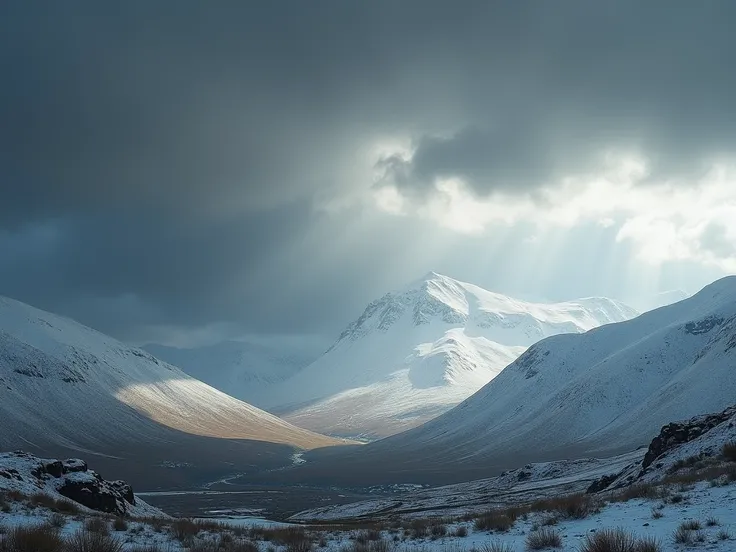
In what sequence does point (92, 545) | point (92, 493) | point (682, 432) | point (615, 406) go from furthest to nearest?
1. point (615, 406)
2. point (682, 432)
3. point (92, 493)
4. point (92, 545)

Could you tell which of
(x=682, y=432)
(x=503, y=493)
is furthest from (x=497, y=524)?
(x=503, y=493)

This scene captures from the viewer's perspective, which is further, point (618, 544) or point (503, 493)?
point (503, 493)

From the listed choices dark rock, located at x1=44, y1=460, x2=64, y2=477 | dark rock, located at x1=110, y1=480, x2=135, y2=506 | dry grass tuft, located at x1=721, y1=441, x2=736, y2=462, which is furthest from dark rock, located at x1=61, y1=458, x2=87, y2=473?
dry grass tuft, located at x1=721, y1=441, x2=736, y2=462

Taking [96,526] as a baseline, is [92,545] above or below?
above

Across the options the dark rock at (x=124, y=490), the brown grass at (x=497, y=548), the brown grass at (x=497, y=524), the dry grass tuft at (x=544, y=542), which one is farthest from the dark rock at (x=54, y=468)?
the dry grass tuft at (x=544, y=542)

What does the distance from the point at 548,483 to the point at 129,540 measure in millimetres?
60587

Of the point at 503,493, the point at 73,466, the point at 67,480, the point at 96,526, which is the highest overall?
the point at 73,466

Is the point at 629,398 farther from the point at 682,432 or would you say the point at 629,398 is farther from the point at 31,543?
the point at 31,543

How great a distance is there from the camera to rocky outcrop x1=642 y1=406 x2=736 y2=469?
3962 cm

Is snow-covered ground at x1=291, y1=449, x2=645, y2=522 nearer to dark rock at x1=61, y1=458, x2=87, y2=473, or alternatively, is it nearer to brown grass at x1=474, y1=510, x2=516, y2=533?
dark rock at x1=61, y1=458, x2=87, y2=473

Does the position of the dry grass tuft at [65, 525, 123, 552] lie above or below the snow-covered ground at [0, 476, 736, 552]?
above

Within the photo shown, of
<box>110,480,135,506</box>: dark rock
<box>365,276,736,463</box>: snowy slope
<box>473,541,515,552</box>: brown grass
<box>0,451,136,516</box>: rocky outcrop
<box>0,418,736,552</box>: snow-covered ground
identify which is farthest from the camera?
<box>365,276,736,463</box>: snowy slope

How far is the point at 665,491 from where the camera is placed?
20.7m

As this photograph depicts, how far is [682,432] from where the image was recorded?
41719mm
